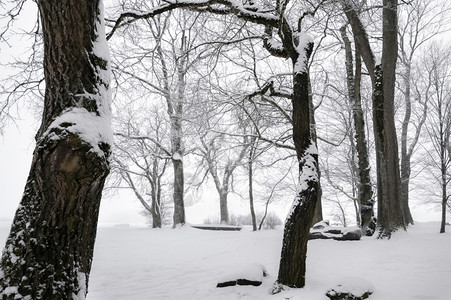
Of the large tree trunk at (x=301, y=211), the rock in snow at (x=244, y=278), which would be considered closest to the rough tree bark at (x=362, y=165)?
the large tree trunk at (x=301, y=211)

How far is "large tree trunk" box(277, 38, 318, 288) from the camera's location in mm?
4297

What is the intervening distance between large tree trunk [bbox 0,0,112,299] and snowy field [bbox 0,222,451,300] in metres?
2.39

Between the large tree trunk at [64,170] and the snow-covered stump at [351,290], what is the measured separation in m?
2.87

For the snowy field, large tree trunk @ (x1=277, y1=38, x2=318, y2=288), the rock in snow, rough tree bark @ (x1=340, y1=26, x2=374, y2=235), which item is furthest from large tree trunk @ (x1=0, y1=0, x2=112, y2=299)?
rough tree bark @ (x1=340, y1=26, x2=374, y2=235)

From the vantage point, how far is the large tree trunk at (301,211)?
430 centimetres

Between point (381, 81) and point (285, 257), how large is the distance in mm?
6903

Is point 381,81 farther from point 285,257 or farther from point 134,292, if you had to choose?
point 134,292

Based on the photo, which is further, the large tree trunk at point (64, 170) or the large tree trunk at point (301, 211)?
the large tree trunk at point (301, 211)

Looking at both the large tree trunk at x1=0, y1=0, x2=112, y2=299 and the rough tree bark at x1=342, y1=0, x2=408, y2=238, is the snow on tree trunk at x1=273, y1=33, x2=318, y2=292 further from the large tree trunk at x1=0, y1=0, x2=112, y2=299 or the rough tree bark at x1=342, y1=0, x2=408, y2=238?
the rough tree bark at x1=342, y1=0, x2=408, y2=238

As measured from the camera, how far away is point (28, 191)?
242 centimetres

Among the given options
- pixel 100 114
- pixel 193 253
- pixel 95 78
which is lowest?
pixel 193 253

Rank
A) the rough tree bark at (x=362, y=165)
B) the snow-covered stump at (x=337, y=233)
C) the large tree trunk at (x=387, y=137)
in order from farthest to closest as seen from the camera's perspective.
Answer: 1. the rough tree bark at (x=362, y=165)
2. the snow-covered stump at (x=337, y=233)
3. the large tree trunk at (x=387, y=137)

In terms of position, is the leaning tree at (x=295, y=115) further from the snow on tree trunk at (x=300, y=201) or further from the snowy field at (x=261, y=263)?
the snowy field at (x=261, y=263)

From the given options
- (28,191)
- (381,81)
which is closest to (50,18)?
(28,191)
